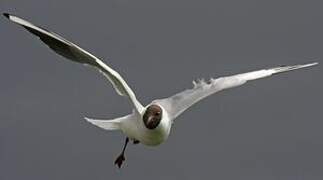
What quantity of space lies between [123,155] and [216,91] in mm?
1742

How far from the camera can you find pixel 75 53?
1909 cm

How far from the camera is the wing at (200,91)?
21016 mm

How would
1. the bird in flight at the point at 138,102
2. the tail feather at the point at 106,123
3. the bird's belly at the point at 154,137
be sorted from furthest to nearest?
the tail feather at the point at 106,123, the bird's belly at the point at 154,137, the bird in flight at the point at 138,102

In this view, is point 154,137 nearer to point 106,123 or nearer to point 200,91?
point 106,123

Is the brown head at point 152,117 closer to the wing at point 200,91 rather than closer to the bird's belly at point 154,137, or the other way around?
the bird's belly at point 154,137

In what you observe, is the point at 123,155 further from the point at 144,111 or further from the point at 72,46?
the point at 72,46

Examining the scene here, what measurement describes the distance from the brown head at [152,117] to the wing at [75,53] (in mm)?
239

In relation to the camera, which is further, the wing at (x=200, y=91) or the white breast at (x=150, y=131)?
the wing at (x=200, y=91)

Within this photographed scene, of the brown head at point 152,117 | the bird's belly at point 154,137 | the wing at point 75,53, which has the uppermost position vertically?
the wing at point 75,53

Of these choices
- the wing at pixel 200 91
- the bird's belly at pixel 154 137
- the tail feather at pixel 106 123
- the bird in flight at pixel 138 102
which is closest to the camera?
the bird in flight at pixel 138 102

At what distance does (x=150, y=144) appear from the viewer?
2048 centimetres

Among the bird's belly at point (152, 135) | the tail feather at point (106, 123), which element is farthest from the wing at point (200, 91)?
the tail feather at point (106, 123)

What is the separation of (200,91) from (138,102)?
126 cm

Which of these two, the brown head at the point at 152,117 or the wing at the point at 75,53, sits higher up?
the wing at the point at 75,53
